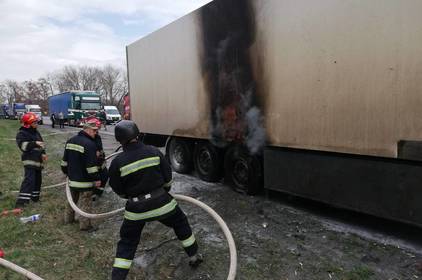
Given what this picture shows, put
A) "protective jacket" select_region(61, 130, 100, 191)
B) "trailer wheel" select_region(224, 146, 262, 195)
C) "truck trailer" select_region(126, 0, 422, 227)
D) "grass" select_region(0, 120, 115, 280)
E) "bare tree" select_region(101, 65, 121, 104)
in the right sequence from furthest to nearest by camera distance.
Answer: "bare tree" select_region(101, 65, 121, 104) → "trailer wheel" select_region(224, 146, 262, 195) → "protective jacket" select_region(61, 130, 100, 191) → "grass" select_region(0, 120, 115, 280) → "truck trailer" select_region(126, 0, 422, 227)

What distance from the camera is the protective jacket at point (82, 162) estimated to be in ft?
16.0

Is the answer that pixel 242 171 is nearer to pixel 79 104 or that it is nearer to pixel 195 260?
pixel 195 260

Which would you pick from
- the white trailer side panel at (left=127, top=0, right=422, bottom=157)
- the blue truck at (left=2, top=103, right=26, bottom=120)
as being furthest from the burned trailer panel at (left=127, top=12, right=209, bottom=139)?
the blue truck at (left=2, top=103, right=26, bottom=120)

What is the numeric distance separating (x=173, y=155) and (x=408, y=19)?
6.11 m

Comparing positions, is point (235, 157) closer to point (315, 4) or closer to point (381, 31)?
point (315, 4)

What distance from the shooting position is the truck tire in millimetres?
7113

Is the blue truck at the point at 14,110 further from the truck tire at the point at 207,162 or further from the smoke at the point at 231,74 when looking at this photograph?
the smoke at the point at 231,74

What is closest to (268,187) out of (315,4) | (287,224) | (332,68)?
(287,224)

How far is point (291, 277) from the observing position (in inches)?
141

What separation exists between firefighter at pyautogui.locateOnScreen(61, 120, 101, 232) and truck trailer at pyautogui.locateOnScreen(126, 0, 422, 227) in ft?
7.52

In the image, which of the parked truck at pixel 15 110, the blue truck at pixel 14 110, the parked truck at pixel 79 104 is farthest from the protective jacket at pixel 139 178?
the parked truck at pixel 15 110

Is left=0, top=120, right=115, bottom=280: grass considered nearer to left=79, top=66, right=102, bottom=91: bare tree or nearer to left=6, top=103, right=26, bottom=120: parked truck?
left=6, top=103, right=26, bottom=120: parked truck

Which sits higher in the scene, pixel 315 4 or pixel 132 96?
pixel 315 4

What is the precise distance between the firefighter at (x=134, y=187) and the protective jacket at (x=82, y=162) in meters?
1.53
